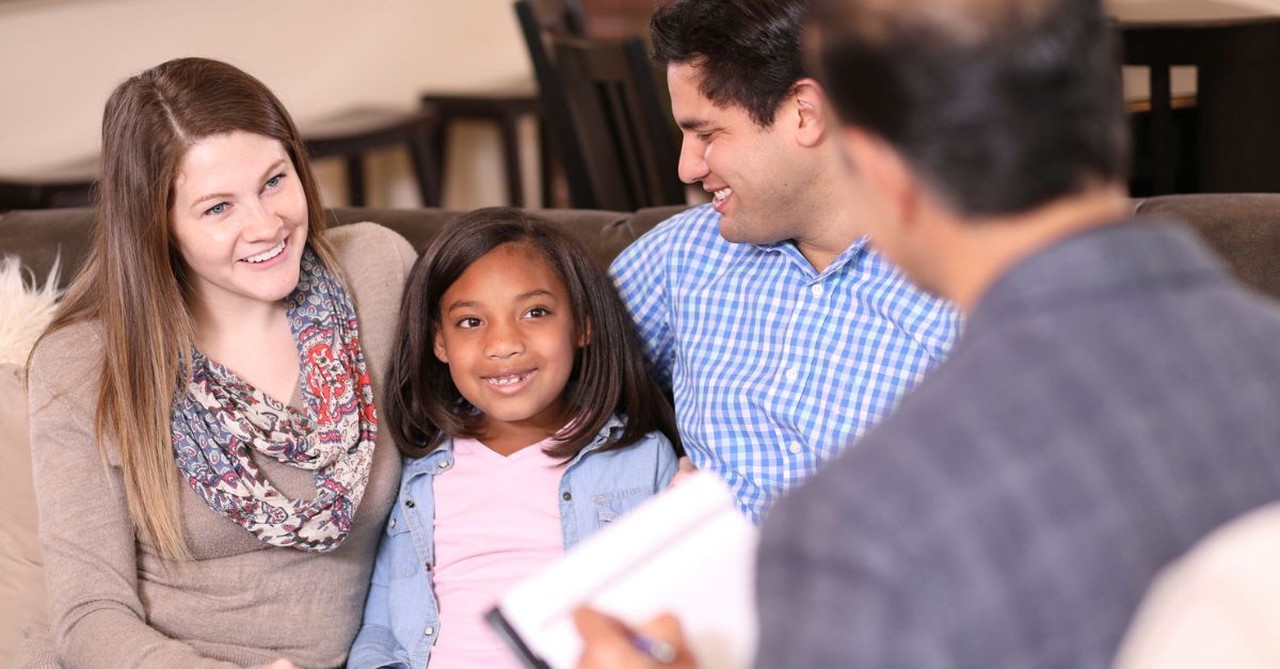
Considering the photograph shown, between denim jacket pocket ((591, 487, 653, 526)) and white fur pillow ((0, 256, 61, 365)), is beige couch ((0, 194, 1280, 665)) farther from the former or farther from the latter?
denim jacket pocket ((591, 487, 653, 526))

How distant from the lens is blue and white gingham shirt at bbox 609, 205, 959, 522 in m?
1.73

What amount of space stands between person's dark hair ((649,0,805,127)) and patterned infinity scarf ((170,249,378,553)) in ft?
1.95

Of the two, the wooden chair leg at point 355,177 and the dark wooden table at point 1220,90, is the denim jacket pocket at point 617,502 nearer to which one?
the dark wooden table at point 1220,90

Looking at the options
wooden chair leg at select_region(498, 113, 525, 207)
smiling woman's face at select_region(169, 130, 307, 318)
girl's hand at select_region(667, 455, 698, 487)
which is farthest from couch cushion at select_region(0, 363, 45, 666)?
wooden chair leg at select_region(498, 113, 525, 207)

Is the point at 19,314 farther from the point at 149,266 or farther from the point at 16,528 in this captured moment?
the point at 149,266

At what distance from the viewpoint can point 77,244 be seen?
7.63 ft

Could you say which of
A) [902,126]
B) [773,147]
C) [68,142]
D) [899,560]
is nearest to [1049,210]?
[902,126]

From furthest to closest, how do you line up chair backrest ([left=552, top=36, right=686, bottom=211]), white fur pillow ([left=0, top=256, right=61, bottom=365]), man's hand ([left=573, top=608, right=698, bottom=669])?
1. chair backrest ([left=552, top=36, right=686, bottom=211])
2. white fur pillow ([left=0, top=256, right=61, bottom=365])
3. man's hand ([left=573, top=608, right=698, bottom=669])

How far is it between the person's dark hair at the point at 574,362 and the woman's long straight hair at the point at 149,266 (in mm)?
295

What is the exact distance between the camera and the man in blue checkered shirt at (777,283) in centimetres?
172

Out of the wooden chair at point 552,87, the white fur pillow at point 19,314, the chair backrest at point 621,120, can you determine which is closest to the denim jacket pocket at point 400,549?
the white fur pillow at point 19,314

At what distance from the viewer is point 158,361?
68.7 inches

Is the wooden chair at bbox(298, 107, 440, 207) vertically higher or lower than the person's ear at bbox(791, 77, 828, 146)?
lower

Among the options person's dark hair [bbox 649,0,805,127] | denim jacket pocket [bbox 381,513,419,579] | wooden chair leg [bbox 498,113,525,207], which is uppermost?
person's dark hair [bbox 649,0,805,127]
